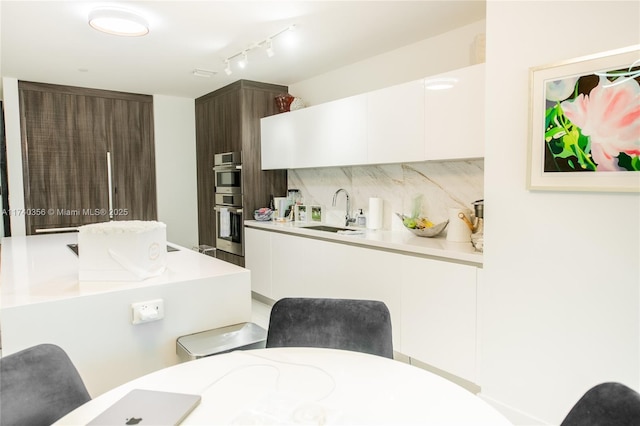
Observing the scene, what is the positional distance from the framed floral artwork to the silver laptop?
1.85m

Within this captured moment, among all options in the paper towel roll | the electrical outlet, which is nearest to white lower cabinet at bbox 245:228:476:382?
the paper towel roll

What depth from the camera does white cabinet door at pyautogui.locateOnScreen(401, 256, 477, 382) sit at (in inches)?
94.3

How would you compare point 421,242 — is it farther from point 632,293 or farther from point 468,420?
point 468,420

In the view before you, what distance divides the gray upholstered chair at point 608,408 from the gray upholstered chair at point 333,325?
0.71 meters

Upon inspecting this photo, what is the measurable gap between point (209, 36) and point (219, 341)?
A: 95.0 inches

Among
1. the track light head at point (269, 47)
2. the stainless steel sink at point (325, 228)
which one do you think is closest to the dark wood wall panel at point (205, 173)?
the stainless steel sink at point (325, 228)

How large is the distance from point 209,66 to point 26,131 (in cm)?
232

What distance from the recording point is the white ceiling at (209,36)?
105 inches

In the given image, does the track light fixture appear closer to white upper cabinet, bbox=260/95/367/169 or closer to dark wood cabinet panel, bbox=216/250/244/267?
white upper cabinet, bbox=260/95/367/169

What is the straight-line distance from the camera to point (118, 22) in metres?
2.76

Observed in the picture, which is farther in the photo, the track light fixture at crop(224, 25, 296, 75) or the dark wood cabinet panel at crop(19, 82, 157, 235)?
the dark wood cabinet panel at crop(19, 82, 157, 235)

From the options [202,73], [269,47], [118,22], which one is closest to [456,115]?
[269,47]

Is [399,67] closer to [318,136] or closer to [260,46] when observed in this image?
[318,136]

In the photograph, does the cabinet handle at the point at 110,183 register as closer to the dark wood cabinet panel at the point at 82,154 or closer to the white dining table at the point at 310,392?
the dark wood cabinet panel at the point at 82,154
